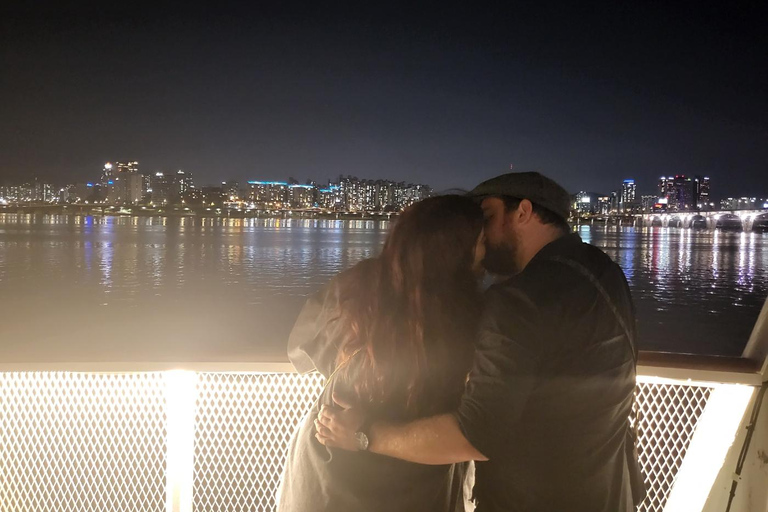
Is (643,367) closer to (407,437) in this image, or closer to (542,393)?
(542,393)

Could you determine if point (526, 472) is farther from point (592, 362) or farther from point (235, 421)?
point (235, 421)

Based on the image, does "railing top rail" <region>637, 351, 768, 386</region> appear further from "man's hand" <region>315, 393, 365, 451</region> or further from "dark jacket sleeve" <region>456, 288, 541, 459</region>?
"man's hand" <region>315, 393, 365, 451</region>

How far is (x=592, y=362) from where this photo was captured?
1.46 m

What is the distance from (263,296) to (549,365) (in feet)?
79.7

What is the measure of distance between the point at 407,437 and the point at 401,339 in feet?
0.79

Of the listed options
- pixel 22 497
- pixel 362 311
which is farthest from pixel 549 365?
pixel 22 497

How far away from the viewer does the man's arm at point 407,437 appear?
1482 millimetres

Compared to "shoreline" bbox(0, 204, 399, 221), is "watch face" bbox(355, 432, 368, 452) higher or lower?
lower

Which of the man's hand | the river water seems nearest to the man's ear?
the man's hand

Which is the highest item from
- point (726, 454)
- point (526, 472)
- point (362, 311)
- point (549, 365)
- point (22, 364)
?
point (362, 311)

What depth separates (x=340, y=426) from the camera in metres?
1.56

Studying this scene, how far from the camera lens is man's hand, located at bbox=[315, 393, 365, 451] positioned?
156 centimetres

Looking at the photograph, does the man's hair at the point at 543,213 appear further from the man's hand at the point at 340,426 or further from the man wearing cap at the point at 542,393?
the man's hand at the point at 340,426

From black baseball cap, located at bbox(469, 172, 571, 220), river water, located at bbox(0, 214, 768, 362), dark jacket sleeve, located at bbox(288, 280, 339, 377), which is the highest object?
black baseball cap, located at bbox(469, 172, 571, 220)
